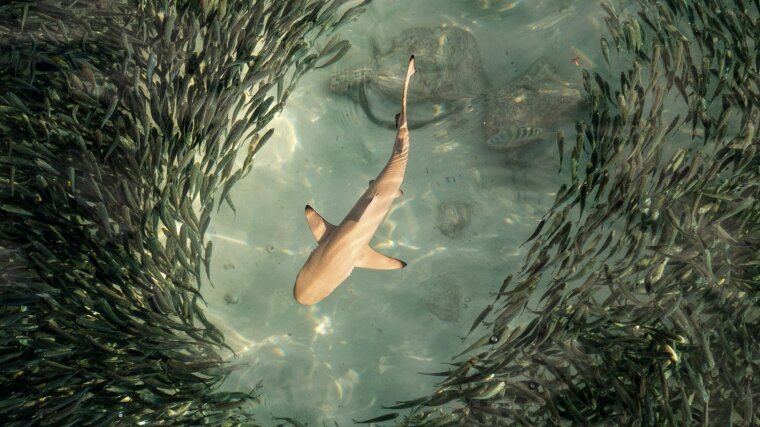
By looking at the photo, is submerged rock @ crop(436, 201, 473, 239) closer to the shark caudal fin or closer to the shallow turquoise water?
the shallow turquoise water

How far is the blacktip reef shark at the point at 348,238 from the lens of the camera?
442 centimetres

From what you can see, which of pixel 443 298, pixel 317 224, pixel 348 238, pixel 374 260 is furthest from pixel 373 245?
pixel 348 238

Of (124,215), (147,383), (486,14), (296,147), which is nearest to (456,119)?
(486,14)

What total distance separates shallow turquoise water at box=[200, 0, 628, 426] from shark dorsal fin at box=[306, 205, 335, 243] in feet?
4.83

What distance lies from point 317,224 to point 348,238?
2.01 feet

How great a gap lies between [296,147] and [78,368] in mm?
3682

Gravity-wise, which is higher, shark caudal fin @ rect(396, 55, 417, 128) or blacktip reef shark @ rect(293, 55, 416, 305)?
shark caudal fin @ rect(396, 55, 417, 128)

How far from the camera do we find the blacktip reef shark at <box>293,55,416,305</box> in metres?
4.42

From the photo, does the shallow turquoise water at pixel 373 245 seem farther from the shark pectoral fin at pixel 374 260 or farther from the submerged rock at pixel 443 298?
the shark pectoral fin at pixel 374 260

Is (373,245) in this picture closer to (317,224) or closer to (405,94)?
(317,224)

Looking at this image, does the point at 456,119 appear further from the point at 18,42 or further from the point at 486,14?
the point at 18,42

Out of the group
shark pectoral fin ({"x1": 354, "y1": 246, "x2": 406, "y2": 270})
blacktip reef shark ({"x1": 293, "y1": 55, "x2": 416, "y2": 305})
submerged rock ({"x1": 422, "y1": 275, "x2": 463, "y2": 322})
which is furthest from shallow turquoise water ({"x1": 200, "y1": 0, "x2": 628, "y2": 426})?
blacktip reef shark ({"x1": 293, "y1": 55, "x2": 416, "y2": 305})

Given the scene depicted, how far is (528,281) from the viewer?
4.71 metres

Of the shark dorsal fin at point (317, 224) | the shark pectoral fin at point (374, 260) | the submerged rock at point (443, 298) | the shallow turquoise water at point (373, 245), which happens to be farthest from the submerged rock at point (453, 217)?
the shark dorsal fin at point (317, 224)
